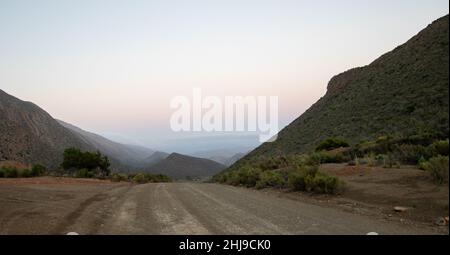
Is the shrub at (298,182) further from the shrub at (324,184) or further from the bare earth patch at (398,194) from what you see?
the bare earth patch at (398,194)

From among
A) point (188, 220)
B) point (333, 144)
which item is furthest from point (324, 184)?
point (333, 144)

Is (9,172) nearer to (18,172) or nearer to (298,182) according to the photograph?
(18,172)

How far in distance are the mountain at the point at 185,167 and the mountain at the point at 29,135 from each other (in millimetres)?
33928

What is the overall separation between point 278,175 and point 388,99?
28.6 metres

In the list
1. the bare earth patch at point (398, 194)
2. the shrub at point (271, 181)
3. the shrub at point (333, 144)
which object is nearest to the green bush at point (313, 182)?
the bare earth patch at point (398, 194)

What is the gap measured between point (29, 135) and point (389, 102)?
69768 millimetres

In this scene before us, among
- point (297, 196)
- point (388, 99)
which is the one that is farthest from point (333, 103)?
point (297, 196)

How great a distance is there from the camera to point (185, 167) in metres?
150

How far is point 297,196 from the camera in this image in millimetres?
17781

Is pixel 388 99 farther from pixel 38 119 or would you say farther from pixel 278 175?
pixel 38 119

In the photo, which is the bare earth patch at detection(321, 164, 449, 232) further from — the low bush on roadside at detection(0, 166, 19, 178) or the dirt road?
the low bush on roadside at detection(0, 166, 19, 178)

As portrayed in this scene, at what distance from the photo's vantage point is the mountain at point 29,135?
3095 inches

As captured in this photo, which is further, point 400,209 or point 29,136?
point 29,136

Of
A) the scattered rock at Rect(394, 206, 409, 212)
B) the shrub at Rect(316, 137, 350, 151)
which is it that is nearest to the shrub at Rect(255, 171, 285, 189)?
the scattered rock at Rect(394, 206, 409, 212)
